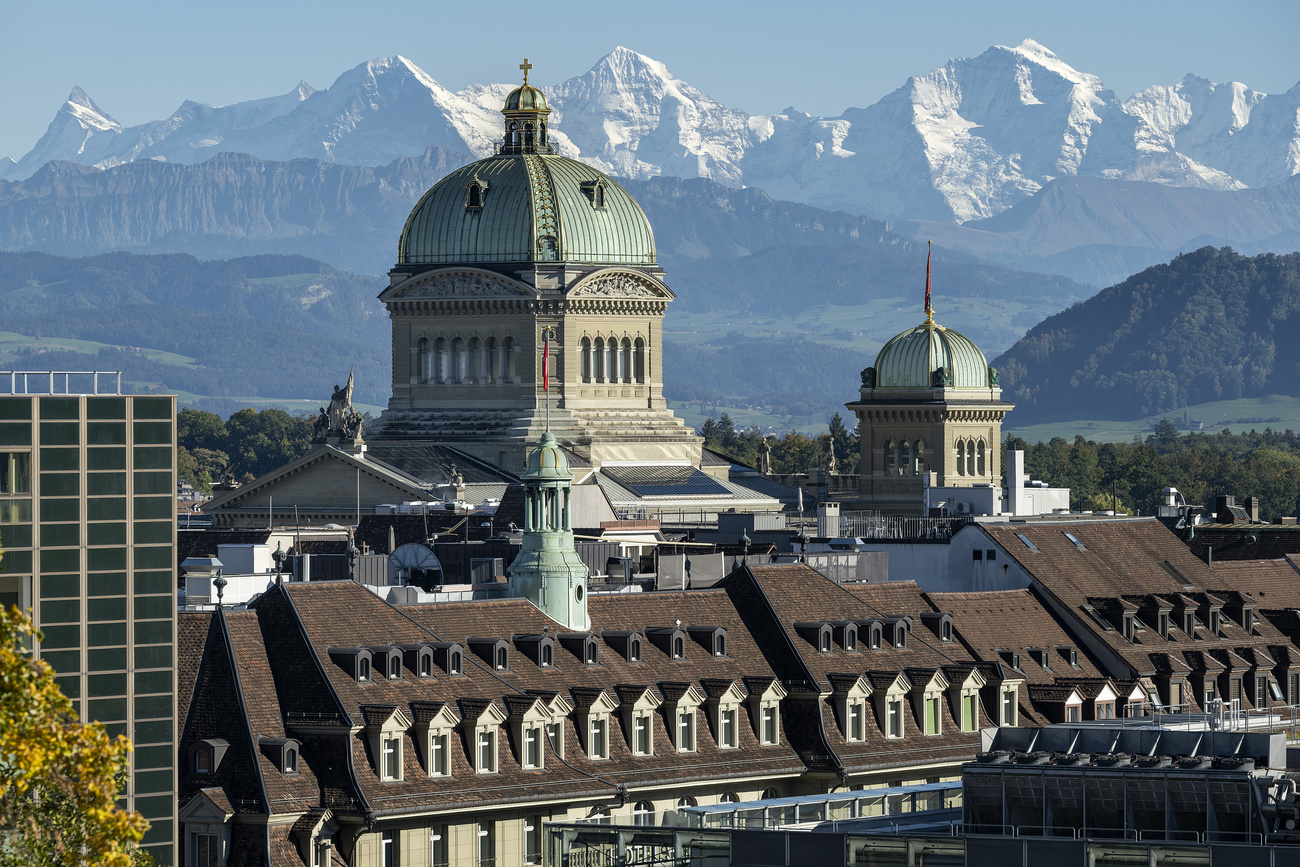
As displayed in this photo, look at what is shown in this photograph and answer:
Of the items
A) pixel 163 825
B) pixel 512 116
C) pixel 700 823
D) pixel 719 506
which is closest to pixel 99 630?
pixel 163 825

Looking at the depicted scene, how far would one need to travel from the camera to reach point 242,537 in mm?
146250

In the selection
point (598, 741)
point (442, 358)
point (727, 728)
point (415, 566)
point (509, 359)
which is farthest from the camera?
point (442, 358)

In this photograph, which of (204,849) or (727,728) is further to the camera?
(727,728)

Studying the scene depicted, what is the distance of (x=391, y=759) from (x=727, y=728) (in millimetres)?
12984

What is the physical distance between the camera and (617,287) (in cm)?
17975

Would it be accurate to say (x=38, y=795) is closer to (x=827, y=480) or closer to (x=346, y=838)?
→ (x=346, y=838)

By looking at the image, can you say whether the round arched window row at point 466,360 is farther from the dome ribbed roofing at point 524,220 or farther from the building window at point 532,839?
the building window at point 532,839

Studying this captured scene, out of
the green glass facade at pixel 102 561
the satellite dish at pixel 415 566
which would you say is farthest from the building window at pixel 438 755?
the satellite dish at pixel 415 566

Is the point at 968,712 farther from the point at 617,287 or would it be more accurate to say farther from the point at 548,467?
the point at 617,287

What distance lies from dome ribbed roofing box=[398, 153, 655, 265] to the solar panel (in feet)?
38.4

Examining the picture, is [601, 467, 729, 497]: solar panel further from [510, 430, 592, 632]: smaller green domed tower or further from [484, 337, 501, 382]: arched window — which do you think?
[510, 430, 592, 632]: smaller green domed tower

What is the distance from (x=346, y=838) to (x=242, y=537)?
242 feet

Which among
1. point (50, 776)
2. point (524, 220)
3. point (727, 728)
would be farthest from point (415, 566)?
point (50, 776)

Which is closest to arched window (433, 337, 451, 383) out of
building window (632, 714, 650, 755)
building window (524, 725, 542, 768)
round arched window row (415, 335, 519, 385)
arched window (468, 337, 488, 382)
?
round arched window row (415, 335, 519, 385)
